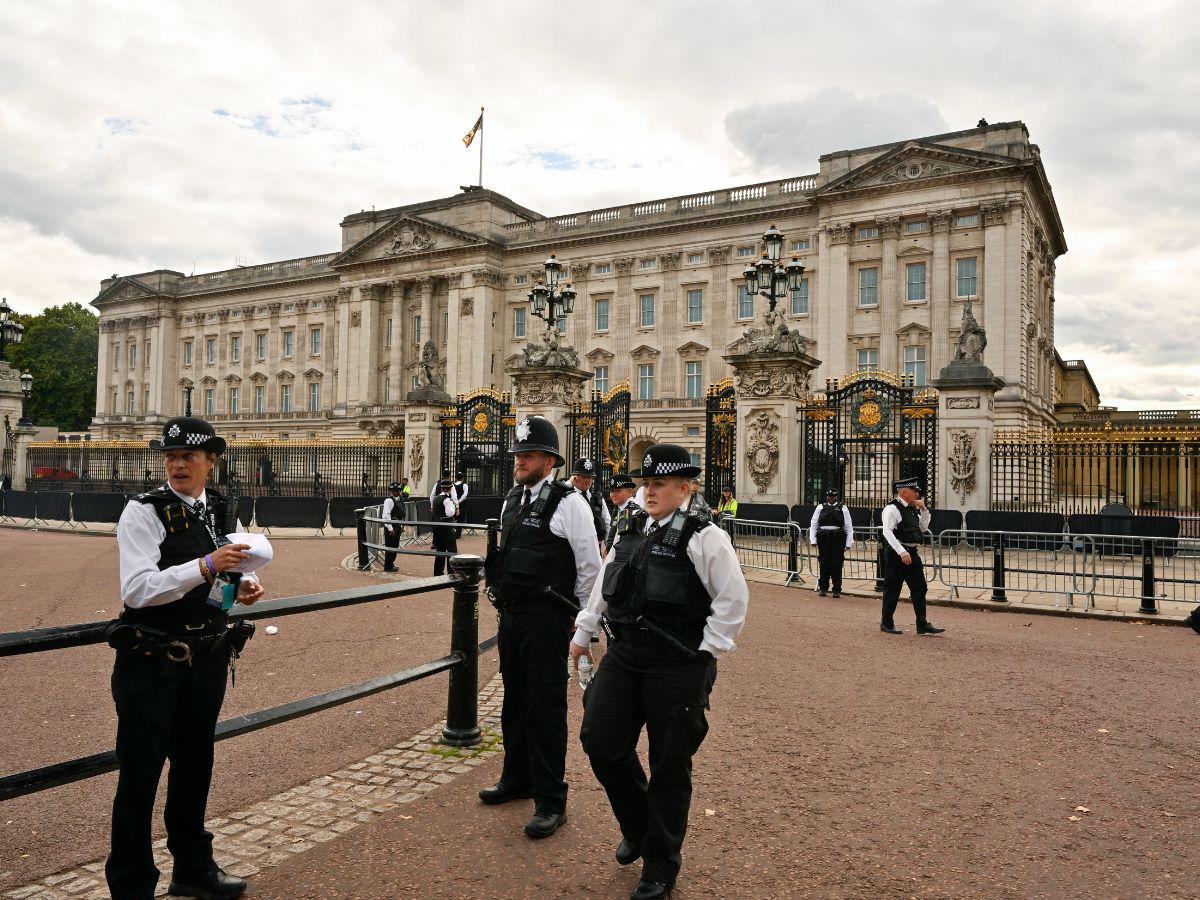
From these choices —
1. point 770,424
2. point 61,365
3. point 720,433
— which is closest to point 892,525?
point 770,424

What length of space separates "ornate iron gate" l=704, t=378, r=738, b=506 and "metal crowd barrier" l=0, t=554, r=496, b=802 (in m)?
14.6

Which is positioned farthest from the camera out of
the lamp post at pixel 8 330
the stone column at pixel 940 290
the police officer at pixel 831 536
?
the stone column at pixel 940 290

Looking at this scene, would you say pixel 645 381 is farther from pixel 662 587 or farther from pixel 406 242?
pixel 662 587

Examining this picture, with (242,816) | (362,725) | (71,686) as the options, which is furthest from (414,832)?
(71,686)

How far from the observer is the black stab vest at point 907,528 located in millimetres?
10289

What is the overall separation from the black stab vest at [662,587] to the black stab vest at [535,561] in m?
0.83

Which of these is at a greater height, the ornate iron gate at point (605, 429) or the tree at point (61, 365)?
the tree at point (61, 365)

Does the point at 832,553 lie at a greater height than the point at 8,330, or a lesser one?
lesser

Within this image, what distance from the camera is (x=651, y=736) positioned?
3.95 meters

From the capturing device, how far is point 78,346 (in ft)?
281

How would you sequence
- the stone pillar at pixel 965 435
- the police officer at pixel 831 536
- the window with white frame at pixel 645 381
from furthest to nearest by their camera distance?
the window with white frame at pixel 645 381, the stone pillar at pixel 965 435, the police officer at pixel 831 536

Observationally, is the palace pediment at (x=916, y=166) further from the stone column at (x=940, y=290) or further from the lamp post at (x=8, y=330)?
the lamp post at (x=8, y=330)

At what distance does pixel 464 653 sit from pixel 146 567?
2474mm

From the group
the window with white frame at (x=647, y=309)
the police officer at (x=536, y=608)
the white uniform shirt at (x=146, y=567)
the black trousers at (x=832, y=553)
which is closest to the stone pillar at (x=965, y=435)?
the black trousers at (x=832, y=553)
